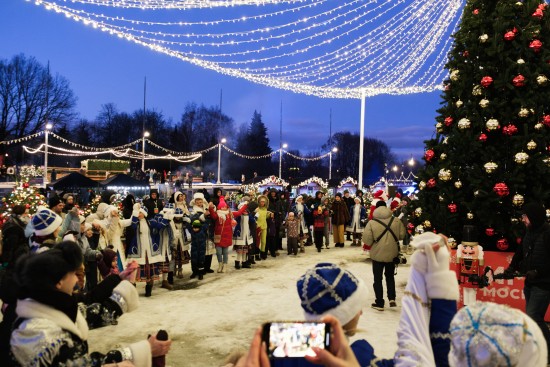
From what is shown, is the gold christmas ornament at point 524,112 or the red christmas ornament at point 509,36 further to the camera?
the red christmas ornament at point 509,36

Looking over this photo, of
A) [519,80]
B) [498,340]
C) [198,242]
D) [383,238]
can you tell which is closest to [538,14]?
[519,80]

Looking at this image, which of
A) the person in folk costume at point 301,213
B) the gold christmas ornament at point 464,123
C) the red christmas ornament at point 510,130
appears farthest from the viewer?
the person in folk costume at point 301,213

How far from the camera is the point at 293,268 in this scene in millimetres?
11195

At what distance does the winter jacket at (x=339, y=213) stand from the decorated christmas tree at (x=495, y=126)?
7710 millimetres

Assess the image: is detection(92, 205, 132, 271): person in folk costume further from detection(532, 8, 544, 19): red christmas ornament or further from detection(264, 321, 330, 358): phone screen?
detection(532, 8, 544, 19): red christmas ornament

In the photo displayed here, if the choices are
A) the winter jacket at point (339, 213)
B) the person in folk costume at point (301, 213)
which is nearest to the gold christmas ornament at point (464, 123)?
Result: the person in folk costume at point (301, 213)

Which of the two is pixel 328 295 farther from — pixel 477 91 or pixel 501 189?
pixel 477 91

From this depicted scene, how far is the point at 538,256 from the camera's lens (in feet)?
17.2

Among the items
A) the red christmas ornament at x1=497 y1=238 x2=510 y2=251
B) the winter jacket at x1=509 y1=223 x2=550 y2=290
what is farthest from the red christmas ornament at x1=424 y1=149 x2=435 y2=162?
the winter jacket at x1=509 y1=223 x2=550 y2=290

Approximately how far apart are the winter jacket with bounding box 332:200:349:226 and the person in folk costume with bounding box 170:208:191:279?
6.34 metres

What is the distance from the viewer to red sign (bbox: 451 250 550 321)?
22.2 feet

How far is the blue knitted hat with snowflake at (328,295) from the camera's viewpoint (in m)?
1.98

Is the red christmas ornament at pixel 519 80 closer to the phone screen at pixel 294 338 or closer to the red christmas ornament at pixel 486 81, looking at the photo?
the red christmas ornament at pixel 486 81

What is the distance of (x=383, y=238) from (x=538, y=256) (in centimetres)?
256
